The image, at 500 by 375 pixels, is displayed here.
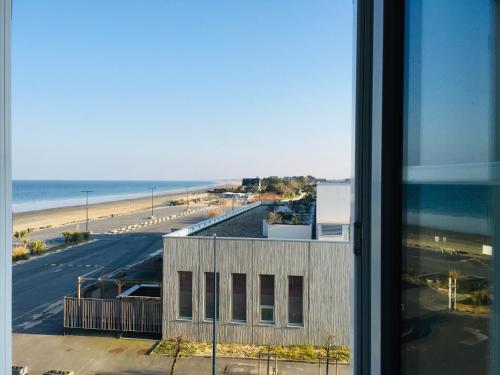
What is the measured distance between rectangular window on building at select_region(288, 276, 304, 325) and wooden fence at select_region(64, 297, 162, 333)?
1.61m

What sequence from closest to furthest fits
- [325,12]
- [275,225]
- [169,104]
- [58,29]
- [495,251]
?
[495,251] → [325,12] → [58,29] → [275,225] → [169,104]

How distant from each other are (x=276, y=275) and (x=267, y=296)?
27cm

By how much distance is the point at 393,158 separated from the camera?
41 cm

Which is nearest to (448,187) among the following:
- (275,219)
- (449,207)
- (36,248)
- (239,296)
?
(449,207)

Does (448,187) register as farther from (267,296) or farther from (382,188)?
(267,296)

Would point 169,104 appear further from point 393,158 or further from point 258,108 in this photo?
point 393,158

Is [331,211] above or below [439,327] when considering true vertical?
below

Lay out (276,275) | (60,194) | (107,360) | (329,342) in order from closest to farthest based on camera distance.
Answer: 1. (107,360)
2. (329,342)
3. (276,275)
4. (60,194)

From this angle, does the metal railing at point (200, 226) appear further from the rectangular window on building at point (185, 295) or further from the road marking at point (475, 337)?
the road marking at point (475, 337)

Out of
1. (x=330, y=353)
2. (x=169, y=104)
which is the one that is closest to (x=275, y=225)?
(x=330, y=353)

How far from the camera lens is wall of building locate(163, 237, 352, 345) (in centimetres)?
420

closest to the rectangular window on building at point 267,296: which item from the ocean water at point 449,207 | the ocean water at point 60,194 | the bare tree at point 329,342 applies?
the bare tree at point 329,342

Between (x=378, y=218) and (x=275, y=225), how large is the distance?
4.45m

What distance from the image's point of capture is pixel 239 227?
566cm
